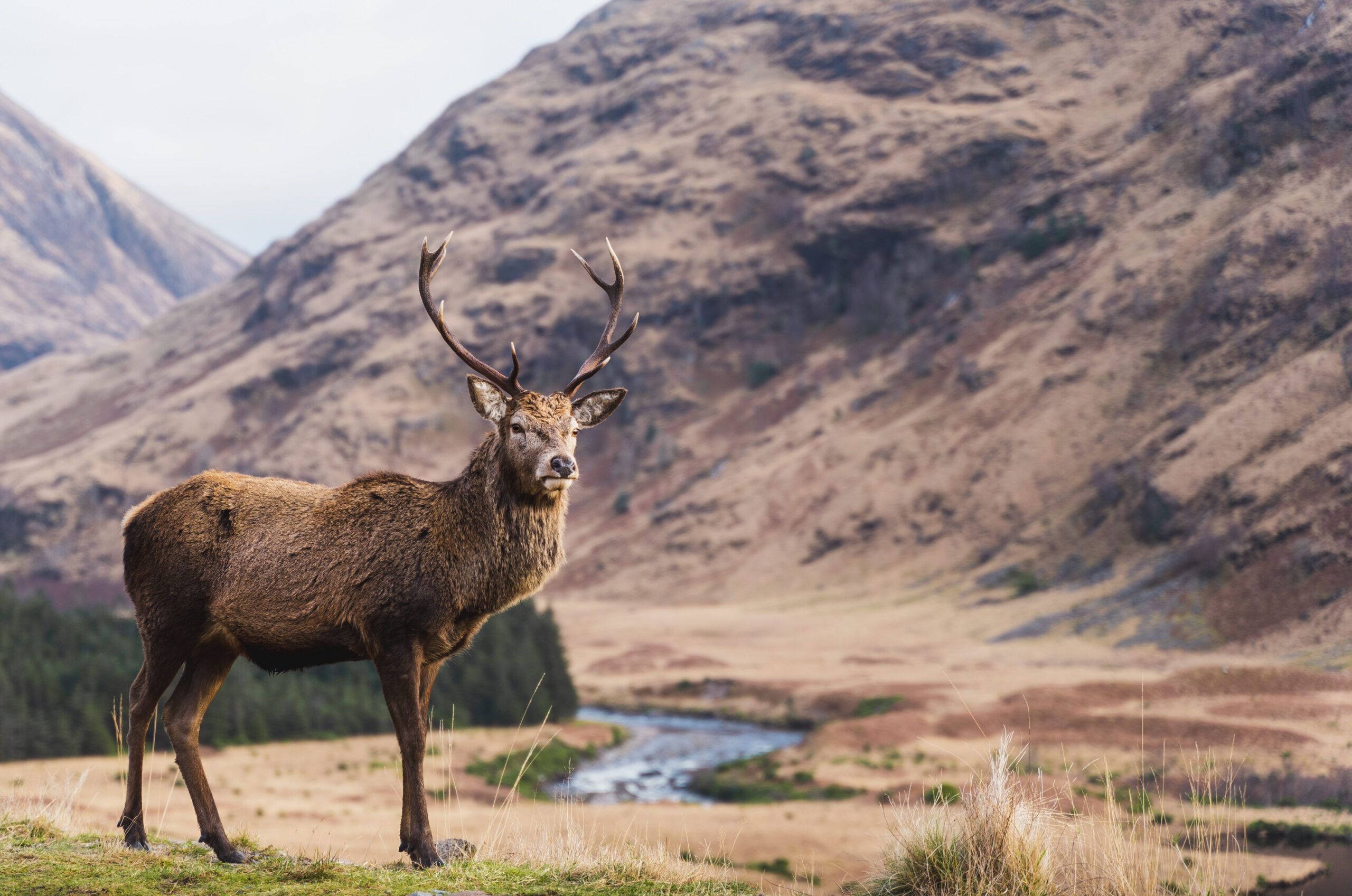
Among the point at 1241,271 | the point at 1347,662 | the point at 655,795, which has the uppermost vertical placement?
the point at 1241,271

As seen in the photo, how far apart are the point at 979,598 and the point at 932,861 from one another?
215ft

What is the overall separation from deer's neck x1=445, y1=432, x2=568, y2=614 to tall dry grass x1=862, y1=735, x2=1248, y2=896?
3023mm

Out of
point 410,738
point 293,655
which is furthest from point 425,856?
point 293,655

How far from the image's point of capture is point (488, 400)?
27.1ft

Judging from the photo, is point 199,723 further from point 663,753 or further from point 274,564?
point 663,753

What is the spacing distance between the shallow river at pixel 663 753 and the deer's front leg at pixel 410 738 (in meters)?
29.3

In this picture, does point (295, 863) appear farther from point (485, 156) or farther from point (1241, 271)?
point (485, 156)

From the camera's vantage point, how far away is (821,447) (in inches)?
3745

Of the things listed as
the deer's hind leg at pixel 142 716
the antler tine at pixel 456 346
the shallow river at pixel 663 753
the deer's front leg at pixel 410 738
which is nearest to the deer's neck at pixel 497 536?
the antler tine at pixel 456 346

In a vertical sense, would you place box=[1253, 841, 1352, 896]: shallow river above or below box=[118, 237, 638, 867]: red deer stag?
below

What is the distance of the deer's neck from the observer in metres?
7.98

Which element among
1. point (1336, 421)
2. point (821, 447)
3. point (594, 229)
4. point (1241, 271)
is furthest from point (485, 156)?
point (1336, 421)

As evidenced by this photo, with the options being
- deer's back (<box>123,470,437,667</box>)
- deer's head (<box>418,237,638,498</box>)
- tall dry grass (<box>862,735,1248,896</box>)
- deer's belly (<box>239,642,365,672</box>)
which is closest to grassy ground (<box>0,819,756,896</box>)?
tall dry grass (<box>862,735,1248,896</box>)

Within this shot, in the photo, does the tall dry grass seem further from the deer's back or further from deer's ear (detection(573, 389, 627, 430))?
the deer's back
